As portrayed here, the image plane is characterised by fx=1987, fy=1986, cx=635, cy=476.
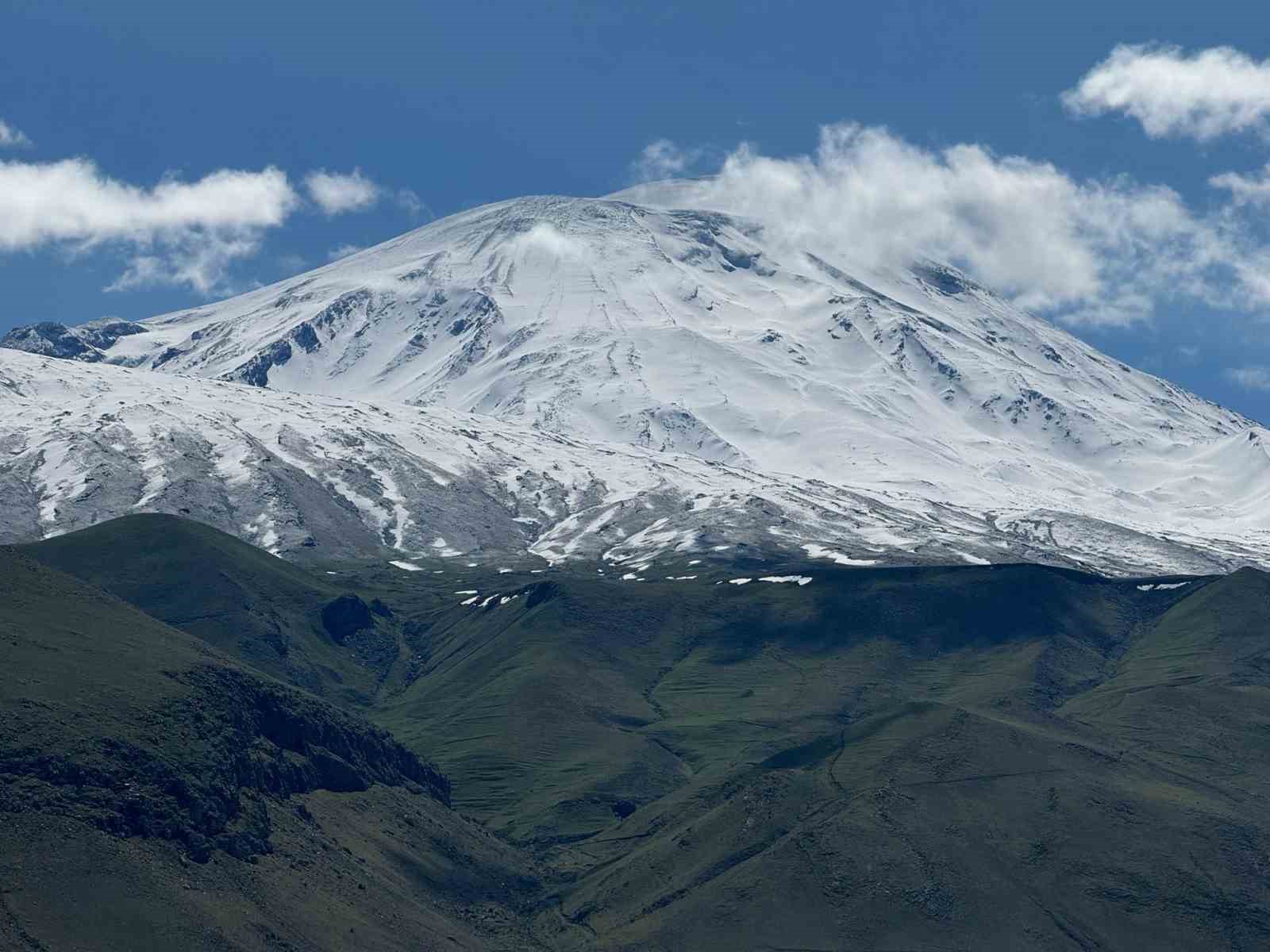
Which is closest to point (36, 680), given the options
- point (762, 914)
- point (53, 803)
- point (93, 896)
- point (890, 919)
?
point (53, 803)

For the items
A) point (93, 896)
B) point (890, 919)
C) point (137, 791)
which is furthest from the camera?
point (890, 919)

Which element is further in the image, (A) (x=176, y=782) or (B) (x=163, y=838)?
(A) (x=176, y=782)

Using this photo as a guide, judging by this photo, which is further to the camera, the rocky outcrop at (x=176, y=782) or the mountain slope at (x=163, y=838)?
the rocky outcrop at (x=176, y=782)

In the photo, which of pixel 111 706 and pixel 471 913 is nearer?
pixel 111 706

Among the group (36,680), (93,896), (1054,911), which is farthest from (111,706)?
(1054,911)

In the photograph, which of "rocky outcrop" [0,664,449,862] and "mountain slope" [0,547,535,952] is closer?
"mountain slope" [0,547,535,952]

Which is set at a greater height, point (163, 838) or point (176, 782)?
point (176, 782)

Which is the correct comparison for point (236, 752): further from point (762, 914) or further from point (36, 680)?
point (762, 914)

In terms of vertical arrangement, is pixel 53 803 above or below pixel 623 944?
above

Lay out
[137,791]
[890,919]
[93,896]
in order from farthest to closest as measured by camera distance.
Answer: [890,919], [137,791], [93,896]

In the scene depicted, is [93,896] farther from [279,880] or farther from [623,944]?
[623,944]
